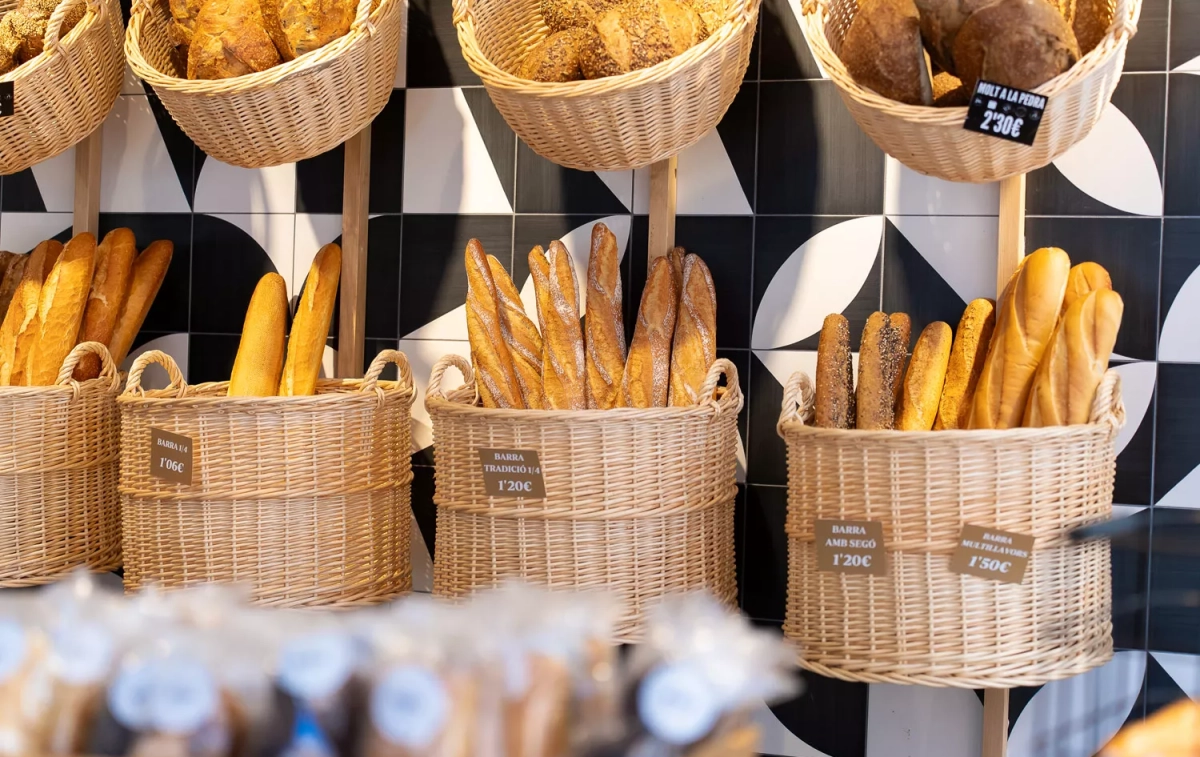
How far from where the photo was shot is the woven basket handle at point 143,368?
1754 mm

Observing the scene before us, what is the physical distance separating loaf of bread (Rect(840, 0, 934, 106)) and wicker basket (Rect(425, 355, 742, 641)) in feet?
1.55

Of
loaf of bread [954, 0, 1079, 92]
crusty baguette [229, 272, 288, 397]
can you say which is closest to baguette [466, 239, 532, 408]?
crusty baguette [229, 272, 288, 397]

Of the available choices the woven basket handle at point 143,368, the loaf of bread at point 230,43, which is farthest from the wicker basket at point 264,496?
the loaf of bread at point 230,43

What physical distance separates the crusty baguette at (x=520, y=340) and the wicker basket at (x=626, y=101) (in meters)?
A: 0.23

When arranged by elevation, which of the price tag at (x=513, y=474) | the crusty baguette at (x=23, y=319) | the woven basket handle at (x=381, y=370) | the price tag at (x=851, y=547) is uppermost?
the crusty baguette at (x=23, y=319)

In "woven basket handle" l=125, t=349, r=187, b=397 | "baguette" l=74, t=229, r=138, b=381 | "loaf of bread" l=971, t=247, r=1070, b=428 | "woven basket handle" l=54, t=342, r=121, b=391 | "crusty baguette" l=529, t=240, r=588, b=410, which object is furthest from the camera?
"baguette" l=74, t=229, r=138, b=381

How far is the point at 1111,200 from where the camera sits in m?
1.81

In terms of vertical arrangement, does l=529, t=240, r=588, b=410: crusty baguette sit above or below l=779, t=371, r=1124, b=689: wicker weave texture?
above

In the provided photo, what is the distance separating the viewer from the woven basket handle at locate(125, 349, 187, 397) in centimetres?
175

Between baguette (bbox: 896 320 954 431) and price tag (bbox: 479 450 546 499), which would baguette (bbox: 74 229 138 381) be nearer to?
price tag (bbox: 479 450 546 499)

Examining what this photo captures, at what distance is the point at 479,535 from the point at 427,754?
42.4 inches

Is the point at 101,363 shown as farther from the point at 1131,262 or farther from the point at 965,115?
the point at 1131,262

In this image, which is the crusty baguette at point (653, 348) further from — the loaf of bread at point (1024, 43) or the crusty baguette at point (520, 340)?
the loaf of bread at point (1024, 43)

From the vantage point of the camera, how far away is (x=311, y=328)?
184 cm
